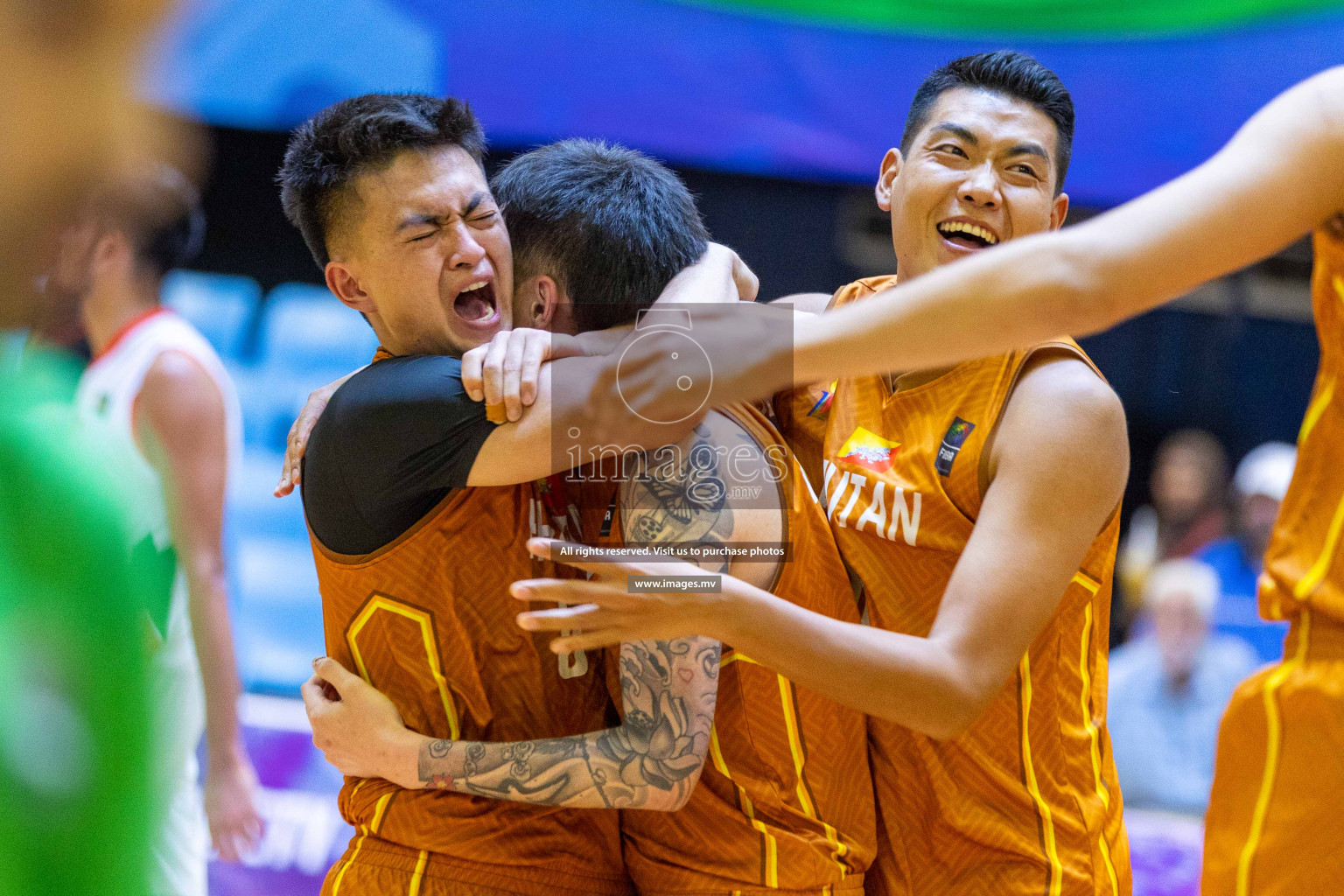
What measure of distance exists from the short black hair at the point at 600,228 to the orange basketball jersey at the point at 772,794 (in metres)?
0.35

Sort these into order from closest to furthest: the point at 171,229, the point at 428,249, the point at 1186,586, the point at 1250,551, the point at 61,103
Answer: the point at 61,103
the point at 428,249
the point at 171,229
the point at 1186,586
the point at 1250,551

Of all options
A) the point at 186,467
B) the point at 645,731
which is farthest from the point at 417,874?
the point at 186,467

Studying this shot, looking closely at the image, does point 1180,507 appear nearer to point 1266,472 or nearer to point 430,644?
point 1266,472

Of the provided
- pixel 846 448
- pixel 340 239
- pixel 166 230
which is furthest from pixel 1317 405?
pixel 166 230

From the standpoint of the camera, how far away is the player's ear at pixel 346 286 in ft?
8.41

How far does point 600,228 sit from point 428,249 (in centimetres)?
37

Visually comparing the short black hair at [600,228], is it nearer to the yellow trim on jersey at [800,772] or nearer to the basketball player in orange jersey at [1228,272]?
the basketball player in orange jersey at [1228,272]

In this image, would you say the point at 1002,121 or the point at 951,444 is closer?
the point at 951,444

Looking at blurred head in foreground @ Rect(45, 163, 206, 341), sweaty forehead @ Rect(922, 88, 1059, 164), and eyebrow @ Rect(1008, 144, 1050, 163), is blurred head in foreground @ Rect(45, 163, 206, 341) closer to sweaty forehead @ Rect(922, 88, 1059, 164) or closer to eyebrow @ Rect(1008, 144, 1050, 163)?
sweaty forehead @ Rect(922, 88, 1059, 164)

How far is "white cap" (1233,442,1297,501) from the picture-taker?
6.25 m

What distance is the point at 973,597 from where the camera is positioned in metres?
1.99

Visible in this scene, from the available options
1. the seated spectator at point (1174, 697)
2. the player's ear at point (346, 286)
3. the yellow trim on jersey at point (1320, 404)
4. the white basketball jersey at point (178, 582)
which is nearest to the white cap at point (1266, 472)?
the seated spectator at point (1174, 697)

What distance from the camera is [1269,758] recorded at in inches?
65.4

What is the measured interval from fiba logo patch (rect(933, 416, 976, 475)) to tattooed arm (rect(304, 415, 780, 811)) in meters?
0.33
